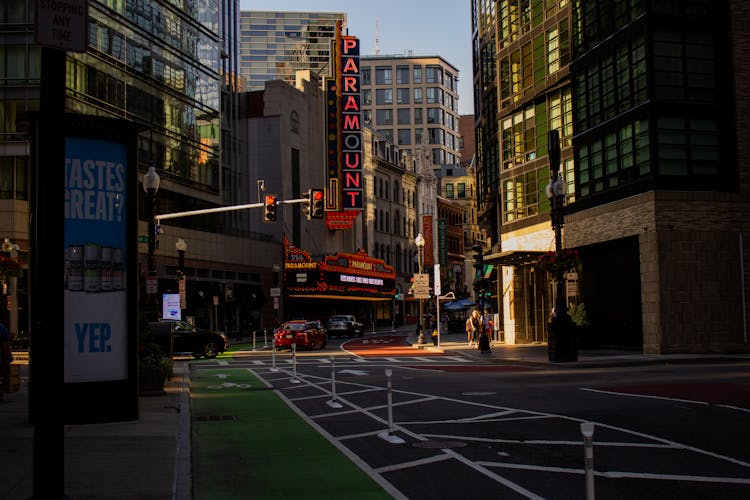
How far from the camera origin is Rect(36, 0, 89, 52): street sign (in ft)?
25.0

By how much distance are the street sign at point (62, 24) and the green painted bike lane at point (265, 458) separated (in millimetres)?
4912

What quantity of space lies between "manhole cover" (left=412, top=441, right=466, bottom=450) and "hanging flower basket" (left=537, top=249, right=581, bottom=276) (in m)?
19.2

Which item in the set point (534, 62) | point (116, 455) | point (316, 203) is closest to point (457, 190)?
point (534, 62)

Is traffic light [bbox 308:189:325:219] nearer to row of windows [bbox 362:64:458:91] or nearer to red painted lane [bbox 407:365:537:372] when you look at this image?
red painted lane [bbox 407:365:537:372]

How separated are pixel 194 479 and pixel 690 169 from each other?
27.7m

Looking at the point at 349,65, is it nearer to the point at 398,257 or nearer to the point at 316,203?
the point at 398,257

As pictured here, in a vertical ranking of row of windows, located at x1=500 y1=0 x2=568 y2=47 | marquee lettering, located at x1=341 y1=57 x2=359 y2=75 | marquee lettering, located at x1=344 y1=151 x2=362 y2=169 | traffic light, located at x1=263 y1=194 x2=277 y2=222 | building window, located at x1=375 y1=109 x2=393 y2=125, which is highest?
building window, located at x1=375 y1=109 x2=393 y2=125

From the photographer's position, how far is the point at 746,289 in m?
33.0

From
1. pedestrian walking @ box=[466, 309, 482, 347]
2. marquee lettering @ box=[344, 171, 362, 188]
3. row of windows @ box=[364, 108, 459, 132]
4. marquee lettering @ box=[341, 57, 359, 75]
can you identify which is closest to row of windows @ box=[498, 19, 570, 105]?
pedestrian walking @ box=[466, 309, 482, 347]

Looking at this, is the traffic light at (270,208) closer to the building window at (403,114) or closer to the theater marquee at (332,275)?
the theater marquee at (332,275)

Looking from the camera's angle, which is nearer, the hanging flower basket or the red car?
the hanging flower basket

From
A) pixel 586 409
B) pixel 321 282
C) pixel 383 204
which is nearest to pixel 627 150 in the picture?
pixel 586 409

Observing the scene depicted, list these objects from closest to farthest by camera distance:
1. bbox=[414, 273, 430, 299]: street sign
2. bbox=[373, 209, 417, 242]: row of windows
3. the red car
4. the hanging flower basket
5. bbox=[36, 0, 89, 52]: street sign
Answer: bbox=[36, 0, 89, 52]: street sign → the hanging flower basket → the red car → bbox=[414, 273, 430, 299]: street sign → bbox=[373, 209, 417, 242]: row of windows

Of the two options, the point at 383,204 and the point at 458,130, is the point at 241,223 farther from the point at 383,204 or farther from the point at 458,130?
the point at 458,130
